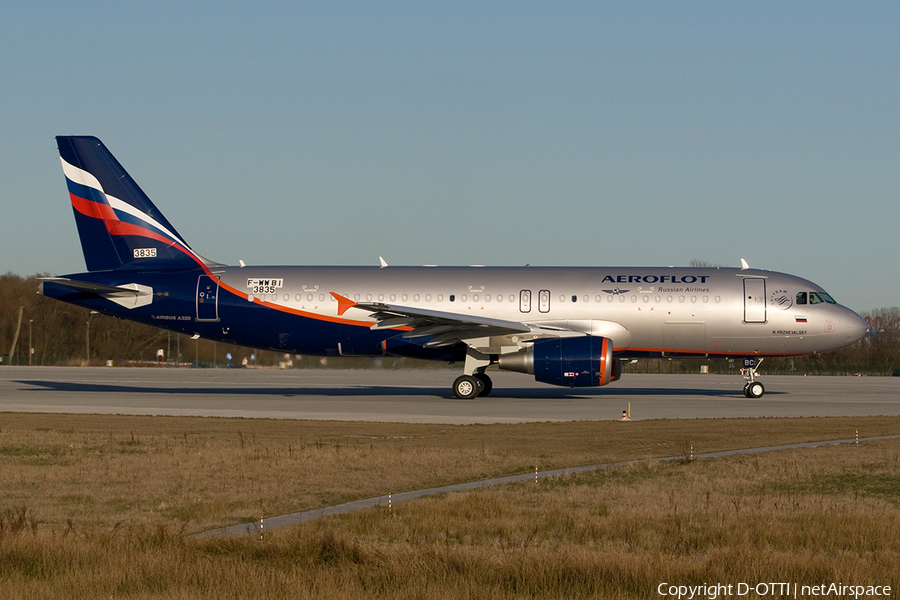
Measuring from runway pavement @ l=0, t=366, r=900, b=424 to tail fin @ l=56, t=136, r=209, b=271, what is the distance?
16.7 feet

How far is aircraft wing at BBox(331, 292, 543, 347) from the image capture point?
3131 cm

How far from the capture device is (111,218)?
35250 mm

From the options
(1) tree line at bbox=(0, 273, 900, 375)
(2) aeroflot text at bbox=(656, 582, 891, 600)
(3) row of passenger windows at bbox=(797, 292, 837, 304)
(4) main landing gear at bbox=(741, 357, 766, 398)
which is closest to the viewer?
(2) aeroflot text at bbox=(656, 582, 891, 600)

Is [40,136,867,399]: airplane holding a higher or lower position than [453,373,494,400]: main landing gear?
higher

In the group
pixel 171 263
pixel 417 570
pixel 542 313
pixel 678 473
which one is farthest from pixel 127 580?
pixel 171 263

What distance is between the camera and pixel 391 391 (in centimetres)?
3844

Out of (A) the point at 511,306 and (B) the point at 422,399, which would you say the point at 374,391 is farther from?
(A) the point at 511,306

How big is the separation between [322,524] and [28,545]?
3133 mm

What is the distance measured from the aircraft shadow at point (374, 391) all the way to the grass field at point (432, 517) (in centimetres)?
1497

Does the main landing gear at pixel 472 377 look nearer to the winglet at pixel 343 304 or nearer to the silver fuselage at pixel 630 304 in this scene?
the silver fuselage at pixel 630 304

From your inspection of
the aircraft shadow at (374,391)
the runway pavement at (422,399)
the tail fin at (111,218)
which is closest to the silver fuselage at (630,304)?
the runway pavement at (422,399)

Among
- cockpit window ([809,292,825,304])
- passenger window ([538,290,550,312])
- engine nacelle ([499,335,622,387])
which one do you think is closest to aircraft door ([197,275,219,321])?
engine nacelle ([499,335,622,387])

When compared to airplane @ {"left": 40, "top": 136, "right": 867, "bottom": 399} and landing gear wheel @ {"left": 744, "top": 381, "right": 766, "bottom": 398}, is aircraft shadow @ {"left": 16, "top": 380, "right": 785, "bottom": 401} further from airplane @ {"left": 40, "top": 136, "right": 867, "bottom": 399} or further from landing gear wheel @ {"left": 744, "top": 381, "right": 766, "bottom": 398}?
airplane @ {"left": 40, "top": 136, "right": 867, "bottom": 399}

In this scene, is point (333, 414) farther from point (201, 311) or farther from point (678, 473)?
point (678, 473)
